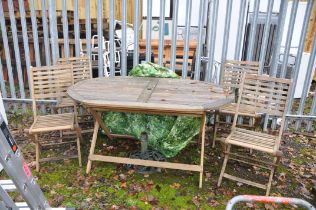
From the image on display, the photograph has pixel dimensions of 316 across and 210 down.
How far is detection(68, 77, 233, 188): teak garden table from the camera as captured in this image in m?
3.20

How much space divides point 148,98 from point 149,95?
0.41 ft

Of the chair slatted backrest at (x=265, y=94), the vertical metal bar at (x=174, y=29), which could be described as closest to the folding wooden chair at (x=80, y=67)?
the vertical metal bar at (x=174, y=29)

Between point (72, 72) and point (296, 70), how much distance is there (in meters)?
3.65

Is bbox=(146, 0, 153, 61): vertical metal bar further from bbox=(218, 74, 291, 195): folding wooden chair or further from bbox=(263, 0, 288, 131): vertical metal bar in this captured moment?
bbox=(263, 0, 288, 131): vertical metal bar

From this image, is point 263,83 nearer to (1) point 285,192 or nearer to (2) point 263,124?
(1) point 285,192

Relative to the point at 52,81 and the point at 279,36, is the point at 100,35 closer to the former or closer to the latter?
the point at 52,81

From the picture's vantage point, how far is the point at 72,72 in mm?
4180

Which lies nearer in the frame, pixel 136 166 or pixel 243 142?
pixel 243 142

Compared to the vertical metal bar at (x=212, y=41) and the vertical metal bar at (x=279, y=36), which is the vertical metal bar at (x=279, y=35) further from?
the vertical metal bar at (x=212, y=41)

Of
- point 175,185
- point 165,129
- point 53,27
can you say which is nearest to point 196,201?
point 175,185

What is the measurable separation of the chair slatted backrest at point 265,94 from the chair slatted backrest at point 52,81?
247 centimetres

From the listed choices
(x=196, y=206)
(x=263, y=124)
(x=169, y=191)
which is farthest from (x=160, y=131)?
(x=263, y=124)

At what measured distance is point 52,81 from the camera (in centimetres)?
408

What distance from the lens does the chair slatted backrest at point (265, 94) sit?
350cm
